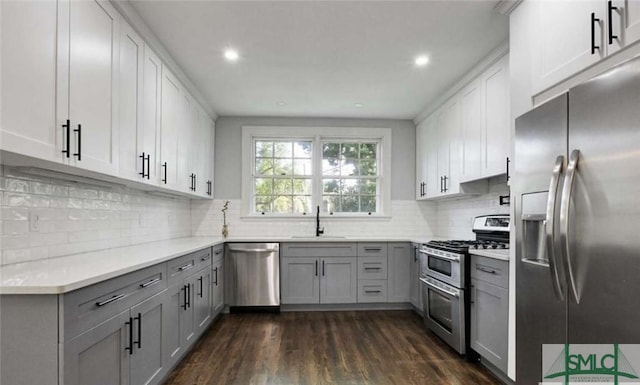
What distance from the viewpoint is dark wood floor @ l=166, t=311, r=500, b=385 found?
258 centimetres

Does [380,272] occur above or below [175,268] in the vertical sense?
below

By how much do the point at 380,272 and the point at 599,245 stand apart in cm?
316

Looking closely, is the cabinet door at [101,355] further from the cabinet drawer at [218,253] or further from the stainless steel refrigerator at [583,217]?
the stainless steel refrigerator at [583,217]

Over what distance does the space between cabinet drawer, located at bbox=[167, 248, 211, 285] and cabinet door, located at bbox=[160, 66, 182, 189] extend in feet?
2.23

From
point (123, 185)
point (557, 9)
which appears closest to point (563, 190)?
point (557, 9)

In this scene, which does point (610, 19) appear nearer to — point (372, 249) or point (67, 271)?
point (67, 271)

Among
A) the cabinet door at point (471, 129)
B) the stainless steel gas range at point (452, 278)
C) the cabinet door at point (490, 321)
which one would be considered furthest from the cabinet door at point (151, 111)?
the cabinet door at point (471, 129)

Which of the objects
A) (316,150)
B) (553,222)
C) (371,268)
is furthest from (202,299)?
(553,222)

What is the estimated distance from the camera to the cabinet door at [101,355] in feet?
4.66

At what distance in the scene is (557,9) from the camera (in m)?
1.88

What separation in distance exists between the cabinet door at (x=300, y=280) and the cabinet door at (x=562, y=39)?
3.06m

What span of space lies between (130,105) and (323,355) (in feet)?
8.02

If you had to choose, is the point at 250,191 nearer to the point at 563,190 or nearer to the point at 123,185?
the point at 123,185

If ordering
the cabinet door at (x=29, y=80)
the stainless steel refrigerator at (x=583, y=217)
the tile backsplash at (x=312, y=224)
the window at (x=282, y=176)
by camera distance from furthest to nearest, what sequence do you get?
the window at (x=282, y=176) → the tile backsplash at (x=312, y=224) → the cabinet door at (x=29, y=80) → the stainless steel refrigerator at (x=583, y=217)
